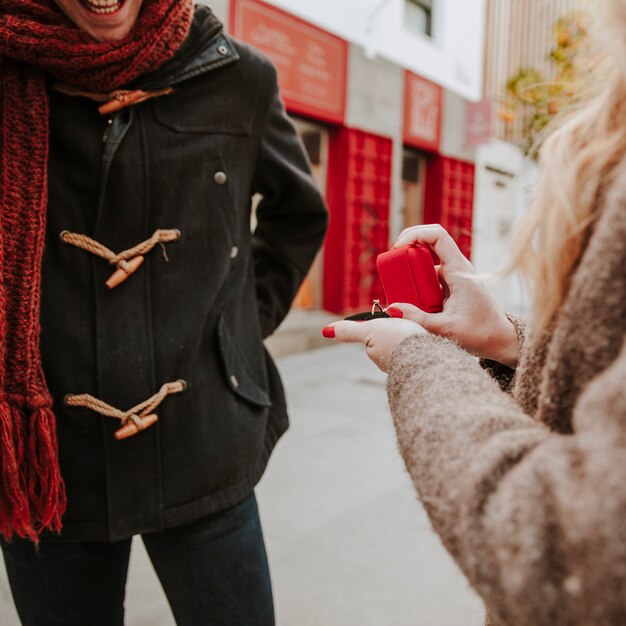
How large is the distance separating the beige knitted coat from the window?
823cm

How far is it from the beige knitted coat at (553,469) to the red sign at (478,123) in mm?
8673

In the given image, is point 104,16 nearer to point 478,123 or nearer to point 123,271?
point 123,271

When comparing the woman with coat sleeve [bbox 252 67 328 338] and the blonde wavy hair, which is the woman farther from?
coat sleeve [bbox 252 67 328 338]

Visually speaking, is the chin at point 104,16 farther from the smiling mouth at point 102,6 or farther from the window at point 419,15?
the window at point 419,15

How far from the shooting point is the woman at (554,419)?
49 cm

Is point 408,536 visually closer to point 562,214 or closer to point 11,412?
point 11,412

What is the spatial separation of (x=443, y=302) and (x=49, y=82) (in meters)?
0.76

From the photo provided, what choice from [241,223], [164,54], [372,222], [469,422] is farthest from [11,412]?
[372,222]

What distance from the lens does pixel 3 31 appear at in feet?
3.34

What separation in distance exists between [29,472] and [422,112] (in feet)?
25.8

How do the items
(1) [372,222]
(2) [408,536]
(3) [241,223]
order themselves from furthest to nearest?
(1) [372,222] < (2) [408,536] < (3) [241,223]

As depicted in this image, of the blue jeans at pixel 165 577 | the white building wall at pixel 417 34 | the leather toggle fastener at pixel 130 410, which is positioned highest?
the white building wall at pixel 417 34

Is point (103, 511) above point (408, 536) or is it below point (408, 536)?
above

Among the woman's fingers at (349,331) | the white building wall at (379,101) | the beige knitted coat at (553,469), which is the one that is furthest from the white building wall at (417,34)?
the beige knitted coat at (553,469)
